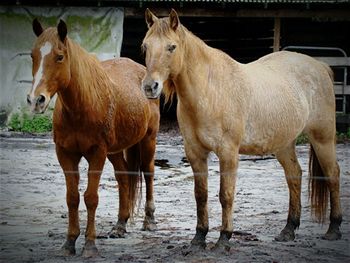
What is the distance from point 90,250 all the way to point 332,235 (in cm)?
195

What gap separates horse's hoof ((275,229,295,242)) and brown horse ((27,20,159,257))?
41.8 inches

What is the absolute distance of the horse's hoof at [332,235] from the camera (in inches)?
238

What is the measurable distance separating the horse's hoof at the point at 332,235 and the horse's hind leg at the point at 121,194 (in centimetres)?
158

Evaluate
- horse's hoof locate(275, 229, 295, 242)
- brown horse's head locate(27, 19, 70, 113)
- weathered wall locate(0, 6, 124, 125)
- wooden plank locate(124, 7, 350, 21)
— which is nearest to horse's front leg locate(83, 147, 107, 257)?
brown horse's head locate(27, 19, 70, 113)

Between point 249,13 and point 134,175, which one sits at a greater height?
point 249,13

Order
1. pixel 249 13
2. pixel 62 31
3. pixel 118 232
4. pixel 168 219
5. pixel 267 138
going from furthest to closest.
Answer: pixel 249 13, pixel 168 219, pixel 118 232, pixel 267 138, pixel 62 31

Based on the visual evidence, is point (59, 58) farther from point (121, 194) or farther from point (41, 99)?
point (121, 194)

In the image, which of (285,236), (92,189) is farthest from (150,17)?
(285,236)

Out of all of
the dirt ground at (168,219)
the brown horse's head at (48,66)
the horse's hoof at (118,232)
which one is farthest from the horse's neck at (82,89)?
the horse's hoof at (118,232)

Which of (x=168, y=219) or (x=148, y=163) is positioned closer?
(x=148, y=163)

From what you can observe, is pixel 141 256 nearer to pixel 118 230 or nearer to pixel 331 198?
pixel 118 230

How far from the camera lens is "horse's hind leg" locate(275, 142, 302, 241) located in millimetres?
6051

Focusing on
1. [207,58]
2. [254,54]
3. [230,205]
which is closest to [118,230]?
[230,205]

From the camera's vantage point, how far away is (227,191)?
5.41 meters
